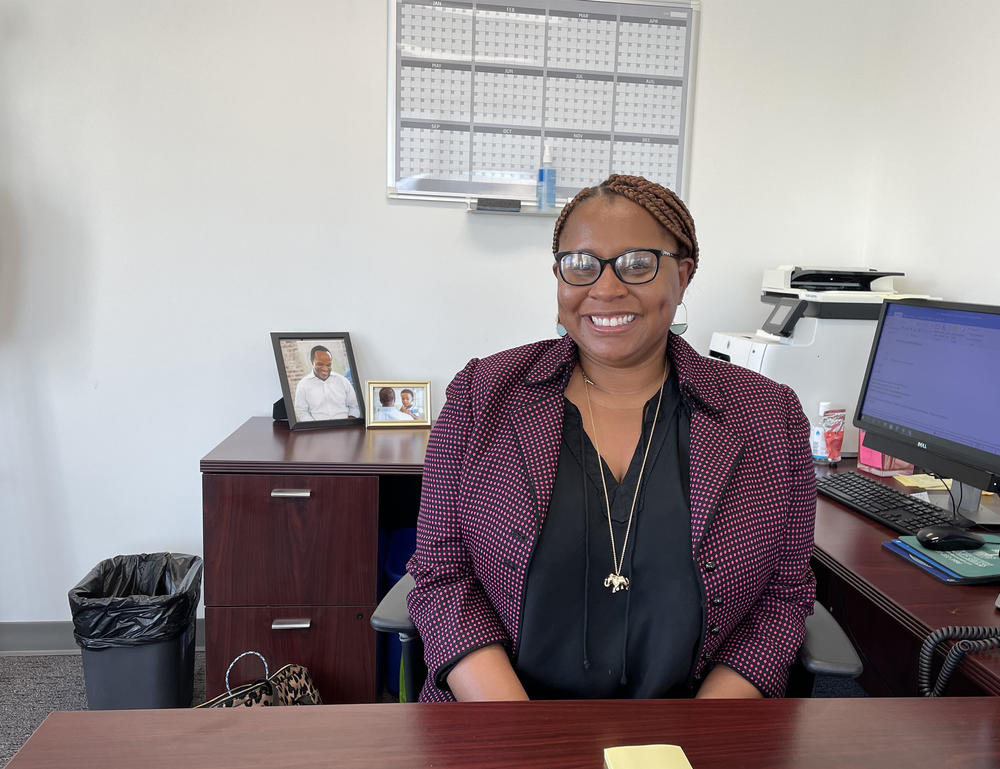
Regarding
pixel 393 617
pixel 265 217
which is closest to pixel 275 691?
pixel 393 617

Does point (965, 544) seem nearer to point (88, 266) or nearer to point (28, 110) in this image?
point (88, 266)

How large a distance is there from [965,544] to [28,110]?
271 cm

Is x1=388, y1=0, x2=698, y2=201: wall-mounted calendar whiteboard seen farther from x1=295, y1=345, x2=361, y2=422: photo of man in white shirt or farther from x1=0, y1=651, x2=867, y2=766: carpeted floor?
x1=0, y1=651, x2=867, y2=766: carpeted floor

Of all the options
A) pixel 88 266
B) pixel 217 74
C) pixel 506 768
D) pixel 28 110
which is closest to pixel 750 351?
pixel 506 768

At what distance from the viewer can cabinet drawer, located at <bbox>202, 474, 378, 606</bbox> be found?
6.45ft

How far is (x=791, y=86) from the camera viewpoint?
2520 millimetres

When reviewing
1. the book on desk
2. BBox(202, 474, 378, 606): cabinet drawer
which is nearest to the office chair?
the book on desk

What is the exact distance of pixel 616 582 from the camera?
1196mm

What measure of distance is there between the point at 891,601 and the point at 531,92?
6.04 feet

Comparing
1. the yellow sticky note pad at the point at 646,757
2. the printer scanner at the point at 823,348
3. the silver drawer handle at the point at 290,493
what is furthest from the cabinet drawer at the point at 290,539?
the yellow sticky note pad at the point at 646,757

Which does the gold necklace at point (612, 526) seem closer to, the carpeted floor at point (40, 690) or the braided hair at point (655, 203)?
the braided hair at point (655, 203)

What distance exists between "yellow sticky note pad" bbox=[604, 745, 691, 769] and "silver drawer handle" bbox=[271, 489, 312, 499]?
1360 mm

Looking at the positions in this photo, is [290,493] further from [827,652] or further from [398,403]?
[827,652]

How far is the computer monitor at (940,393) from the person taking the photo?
1.50 m
